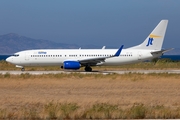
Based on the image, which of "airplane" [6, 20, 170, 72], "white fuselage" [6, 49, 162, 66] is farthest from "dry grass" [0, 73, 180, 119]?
"white fuselage" [6, 49, 162, 66]

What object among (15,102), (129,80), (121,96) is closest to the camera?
(15,102)

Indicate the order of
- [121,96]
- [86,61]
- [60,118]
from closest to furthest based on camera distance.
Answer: [60,118] < [121,96] < [86,61]

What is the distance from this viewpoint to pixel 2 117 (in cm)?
1497

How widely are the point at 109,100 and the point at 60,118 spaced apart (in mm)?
5858

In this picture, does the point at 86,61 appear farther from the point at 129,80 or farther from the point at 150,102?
the point at 150,102

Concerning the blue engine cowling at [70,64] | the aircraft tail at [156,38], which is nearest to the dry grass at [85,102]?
the blue engine cowling at [70,64]

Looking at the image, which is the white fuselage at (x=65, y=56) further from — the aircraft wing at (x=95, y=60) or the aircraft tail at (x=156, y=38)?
the aircraft tail at (x=156, y=38)

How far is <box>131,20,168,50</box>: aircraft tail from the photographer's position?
1922 inches

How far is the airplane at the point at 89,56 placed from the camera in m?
46.2

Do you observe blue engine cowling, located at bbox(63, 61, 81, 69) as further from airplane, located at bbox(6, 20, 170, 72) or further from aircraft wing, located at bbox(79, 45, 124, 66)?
aircraft wing, located at bbox(79, 45, 124, 66)

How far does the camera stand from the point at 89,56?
4738 cm

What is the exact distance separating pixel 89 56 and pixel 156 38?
26.3 ft

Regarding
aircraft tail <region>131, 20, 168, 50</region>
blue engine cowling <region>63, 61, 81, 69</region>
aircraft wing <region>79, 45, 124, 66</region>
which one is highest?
aircraft tail <region>131, 20, 168, 50</region>

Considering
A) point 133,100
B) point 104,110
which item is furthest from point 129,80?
point 104,110
